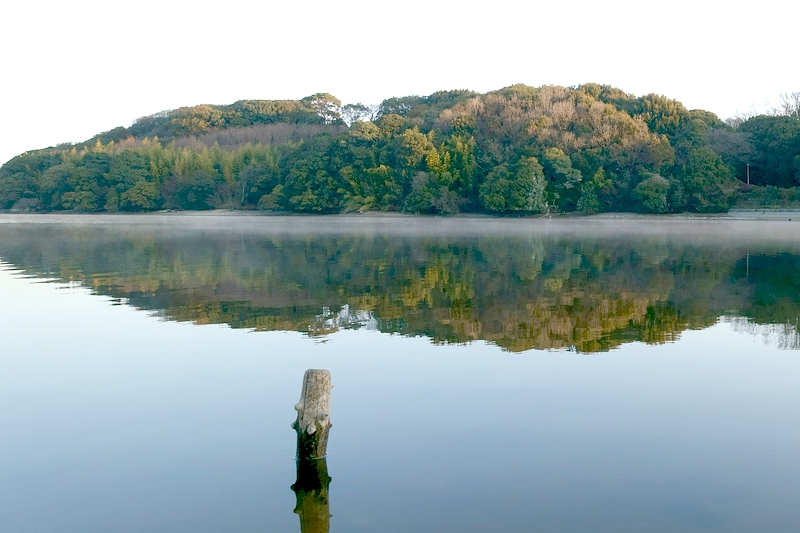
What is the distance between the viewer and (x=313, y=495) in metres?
5.77

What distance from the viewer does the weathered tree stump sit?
5.75 meters

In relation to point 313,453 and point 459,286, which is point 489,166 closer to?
point 459,286

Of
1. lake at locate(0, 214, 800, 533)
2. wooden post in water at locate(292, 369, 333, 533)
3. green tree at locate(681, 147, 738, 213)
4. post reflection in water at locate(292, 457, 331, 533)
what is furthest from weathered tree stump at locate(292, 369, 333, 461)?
green tree at locate(681, 147, 738, 213)

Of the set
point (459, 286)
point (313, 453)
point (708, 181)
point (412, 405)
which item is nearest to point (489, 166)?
point (708, 181)

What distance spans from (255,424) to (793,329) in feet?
28.2

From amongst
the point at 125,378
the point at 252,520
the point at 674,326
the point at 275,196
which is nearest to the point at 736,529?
the point at 252,520

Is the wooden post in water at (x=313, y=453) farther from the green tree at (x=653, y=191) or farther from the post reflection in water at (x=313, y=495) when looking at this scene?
the green tree at (x=653, y=191)

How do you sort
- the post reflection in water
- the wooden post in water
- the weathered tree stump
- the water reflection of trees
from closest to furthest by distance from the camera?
the post reflection in water, the wooden post in water, the weathered tree stump, the water reflection of trees

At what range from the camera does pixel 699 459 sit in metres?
6.37

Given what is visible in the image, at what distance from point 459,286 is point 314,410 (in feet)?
38.3

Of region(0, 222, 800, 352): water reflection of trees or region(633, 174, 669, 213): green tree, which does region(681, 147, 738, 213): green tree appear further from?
region(0, 222, 800, 352): water reflection of trees

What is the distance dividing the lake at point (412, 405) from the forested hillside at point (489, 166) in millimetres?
41966

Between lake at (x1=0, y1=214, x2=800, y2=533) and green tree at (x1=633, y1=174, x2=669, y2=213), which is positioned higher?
green tree at (x1=633, y1=174, x2=669, y2=213)

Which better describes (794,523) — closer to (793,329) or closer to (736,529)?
(736,529)
